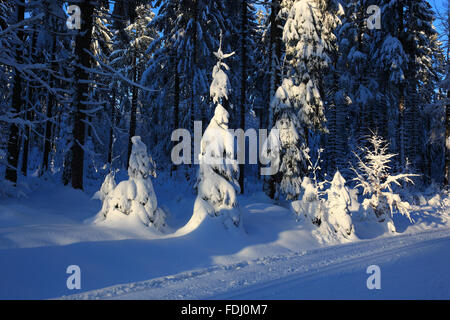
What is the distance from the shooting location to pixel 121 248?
730 centimetres

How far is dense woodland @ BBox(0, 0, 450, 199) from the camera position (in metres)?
13.3

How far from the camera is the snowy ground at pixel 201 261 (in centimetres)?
555

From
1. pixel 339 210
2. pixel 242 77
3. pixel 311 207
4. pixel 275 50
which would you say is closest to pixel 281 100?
pixel 275 50

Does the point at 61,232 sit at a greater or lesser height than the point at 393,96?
lesser

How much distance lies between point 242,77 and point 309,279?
14553mm

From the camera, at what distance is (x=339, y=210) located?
38.5 feet

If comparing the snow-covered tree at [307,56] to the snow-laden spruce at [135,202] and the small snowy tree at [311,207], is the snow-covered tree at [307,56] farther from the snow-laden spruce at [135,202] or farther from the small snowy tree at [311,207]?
the snow-laden spruce at [135,202]

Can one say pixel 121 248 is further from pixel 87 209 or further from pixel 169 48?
pixel 169 48

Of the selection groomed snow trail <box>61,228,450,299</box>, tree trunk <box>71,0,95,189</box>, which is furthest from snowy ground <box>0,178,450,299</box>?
tree trunk <box>71,0,95,189</box>

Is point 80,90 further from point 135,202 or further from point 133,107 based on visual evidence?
point 133,107

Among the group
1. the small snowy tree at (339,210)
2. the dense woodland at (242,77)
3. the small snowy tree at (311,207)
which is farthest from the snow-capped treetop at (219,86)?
the small snowy tree at (339,210)

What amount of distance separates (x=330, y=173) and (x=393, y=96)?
973 centimetres
